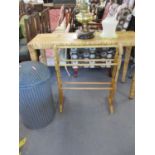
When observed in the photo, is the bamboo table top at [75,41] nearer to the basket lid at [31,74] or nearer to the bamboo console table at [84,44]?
the bamboo console table at [84,44]

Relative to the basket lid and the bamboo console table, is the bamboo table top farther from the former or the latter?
the basket lid

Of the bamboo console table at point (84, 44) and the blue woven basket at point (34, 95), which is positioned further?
the bamboo console table at point (84, 44)

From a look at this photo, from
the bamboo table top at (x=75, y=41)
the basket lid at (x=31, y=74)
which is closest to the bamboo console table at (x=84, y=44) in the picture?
the bamboo table top at (x=75, y=41)

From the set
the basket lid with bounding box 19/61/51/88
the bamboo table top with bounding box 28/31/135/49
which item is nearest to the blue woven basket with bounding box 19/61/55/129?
the basket lid with bounding box 19/61/51/88

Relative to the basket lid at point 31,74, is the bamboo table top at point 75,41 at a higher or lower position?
higher

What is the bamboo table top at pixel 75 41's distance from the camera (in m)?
1.65

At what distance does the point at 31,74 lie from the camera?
4.74 ft

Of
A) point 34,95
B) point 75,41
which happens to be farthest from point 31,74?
point 75,41

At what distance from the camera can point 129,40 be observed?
1.77 metres

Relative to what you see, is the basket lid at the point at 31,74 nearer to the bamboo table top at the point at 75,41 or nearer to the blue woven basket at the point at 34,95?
the blue woven basket at the point at 34,95

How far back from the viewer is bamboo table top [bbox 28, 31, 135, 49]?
5.43ft
